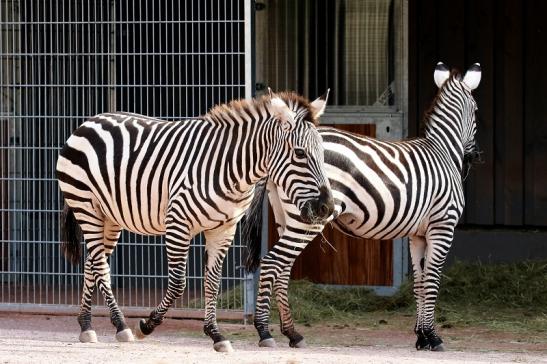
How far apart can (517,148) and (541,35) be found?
991mm

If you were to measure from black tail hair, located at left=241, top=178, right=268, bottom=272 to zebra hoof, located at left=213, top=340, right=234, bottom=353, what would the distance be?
0.88 meters

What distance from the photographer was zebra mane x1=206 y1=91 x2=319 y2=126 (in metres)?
7.66

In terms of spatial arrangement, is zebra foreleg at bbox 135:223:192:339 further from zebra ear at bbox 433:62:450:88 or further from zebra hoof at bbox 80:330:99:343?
zebra ear at bbox 433:62:450:88

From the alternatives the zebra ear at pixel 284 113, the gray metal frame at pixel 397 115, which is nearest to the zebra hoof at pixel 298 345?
the zebra ear at pixel 284 113

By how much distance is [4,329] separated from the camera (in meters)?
8.95

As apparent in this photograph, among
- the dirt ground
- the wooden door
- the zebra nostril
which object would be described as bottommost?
the dirt ground

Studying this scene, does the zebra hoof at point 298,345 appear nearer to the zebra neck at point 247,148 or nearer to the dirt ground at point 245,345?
the dirt ground at point 245,345

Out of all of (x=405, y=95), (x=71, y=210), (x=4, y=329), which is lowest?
(x=4, y=329)

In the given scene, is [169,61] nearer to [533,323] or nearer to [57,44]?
[57,44]

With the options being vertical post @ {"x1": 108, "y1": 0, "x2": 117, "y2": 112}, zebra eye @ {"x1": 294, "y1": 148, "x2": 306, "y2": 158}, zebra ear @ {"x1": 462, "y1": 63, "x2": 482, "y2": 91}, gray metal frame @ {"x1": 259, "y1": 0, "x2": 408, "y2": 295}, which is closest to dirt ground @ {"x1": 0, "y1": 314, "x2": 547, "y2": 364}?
gray metal frame @ {"x1": 259, "y1": 0, "x2": 408, "y2": 295}

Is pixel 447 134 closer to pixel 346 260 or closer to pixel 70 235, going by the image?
pixel 346 260

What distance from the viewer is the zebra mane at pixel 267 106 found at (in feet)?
25.1

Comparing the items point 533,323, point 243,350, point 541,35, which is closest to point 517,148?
point 541,35

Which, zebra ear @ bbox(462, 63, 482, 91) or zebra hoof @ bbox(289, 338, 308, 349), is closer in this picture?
zebra hoof @ bbox(289, 338, 308, 349)
